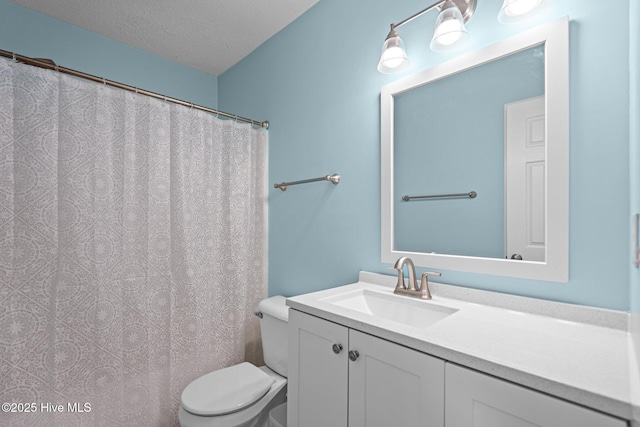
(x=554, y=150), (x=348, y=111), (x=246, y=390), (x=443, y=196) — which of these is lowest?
(x=246, y=390)

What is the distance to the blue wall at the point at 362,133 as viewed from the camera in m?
0.83

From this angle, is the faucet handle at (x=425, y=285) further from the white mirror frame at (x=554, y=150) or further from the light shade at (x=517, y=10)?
the light shade at (x=517, y=10)

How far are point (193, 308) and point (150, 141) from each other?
955 millimetres

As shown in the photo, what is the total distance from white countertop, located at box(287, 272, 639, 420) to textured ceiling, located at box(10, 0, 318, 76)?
1.74 m

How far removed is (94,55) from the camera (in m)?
2.03

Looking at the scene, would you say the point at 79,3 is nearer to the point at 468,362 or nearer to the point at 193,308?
the point at 193,308

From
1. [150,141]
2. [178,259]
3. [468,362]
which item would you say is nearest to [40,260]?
[178,259]

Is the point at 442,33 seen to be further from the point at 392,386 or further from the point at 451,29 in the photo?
the point at 392,386

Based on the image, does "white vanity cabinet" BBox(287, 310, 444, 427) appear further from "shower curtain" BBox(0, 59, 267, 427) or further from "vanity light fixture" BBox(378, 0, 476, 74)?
"vanity light fixture" BBox(378, 0, 476, 74)

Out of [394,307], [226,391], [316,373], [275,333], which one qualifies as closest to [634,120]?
[394,307]

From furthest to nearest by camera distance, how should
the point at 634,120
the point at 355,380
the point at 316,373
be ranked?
the point at 316,373
the point at 355,380
the point at 634,120

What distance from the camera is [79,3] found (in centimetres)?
175

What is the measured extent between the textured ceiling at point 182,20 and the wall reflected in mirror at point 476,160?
3.66 ft

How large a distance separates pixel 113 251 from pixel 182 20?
4.91ft
